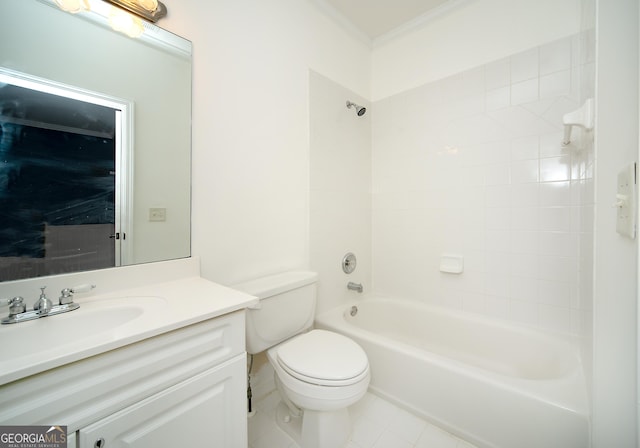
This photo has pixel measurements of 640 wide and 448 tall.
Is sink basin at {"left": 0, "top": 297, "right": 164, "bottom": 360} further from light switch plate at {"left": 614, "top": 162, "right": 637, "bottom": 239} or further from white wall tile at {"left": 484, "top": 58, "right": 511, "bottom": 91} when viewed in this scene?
white wall tile at {"left": 484, "top": 58, "right": 511, "bottom": 91}

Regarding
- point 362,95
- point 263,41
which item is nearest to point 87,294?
point 263,41

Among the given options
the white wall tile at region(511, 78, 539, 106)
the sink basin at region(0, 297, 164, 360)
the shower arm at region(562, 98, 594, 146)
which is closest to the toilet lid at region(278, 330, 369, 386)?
the sink basin at region(0, 297, 164, 360)

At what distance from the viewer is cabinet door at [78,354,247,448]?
0.64 metres

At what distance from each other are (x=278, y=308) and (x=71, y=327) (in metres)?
0.79

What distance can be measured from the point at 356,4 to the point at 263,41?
2.65 feet

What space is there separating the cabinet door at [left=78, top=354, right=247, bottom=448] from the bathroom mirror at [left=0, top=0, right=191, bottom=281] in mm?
583

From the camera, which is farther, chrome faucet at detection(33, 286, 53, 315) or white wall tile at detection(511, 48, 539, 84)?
white wall tile at detection(511, 48, 539, 84)

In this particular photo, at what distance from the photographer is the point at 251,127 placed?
1.45 m

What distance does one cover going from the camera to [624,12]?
693 millimetres

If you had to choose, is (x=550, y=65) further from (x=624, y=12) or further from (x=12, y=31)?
(x=12, y=31)

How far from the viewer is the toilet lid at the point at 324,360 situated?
107 centimetres

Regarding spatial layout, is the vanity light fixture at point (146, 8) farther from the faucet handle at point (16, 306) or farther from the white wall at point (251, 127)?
the faucet handle at point (16, 306)

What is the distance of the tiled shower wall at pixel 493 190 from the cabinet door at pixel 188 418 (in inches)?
60.5

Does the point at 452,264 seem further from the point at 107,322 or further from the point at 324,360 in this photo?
the point at 107,322
